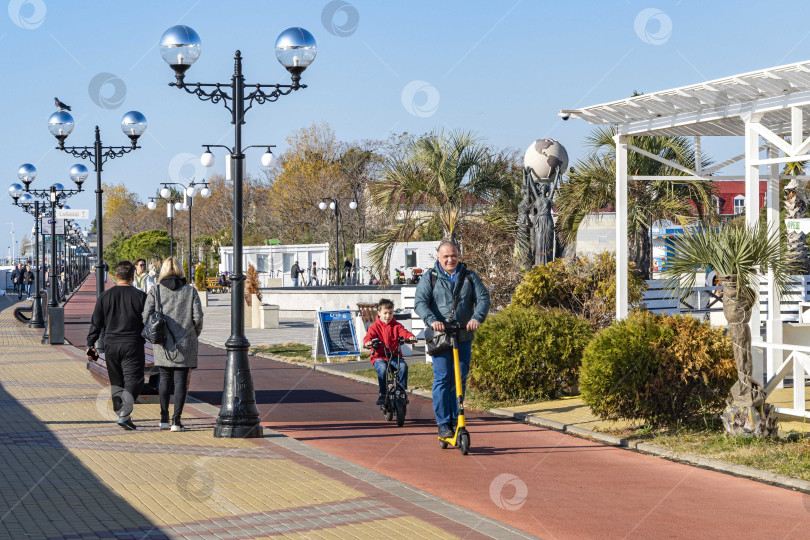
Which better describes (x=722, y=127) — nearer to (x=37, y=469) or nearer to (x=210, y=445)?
(x=210, y=445)

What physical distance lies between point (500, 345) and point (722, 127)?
14.4 feet

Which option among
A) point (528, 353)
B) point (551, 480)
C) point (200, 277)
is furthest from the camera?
point (200, 277)

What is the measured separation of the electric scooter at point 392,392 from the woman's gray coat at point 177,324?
74.1 inches

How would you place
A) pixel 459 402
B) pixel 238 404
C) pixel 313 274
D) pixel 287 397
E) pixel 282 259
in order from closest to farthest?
1. pixel 459 402
2. pixel 238 404
3. pixel 287 397
4. pixel 313 274
5. pixel 282 259

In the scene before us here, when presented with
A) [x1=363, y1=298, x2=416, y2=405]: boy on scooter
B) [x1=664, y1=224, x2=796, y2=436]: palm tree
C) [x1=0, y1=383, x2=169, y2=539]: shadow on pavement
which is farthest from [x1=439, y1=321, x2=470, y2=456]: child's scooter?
[x1=0, y1=383, x2=169, y2=539]: shadow on pavement

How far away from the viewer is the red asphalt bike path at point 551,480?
5.98 metres

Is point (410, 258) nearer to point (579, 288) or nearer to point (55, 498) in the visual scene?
point (579, 288)

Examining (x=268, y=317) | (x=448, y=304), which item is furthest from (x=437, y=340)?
(x=268, y=317)

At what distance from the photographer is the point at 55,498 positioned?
6.58m

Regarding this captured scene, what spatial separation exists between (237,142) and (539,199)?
6.88 m

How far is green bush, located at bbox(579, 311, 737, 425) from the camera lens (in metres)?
8.79

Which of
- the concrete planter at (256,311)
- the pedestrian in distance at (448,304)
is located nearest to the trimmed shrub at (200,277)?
the concrete planter at (256,311)

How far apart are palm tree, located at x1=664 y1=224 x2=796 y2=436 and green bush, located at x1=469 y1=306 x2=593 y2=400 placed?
2.64m

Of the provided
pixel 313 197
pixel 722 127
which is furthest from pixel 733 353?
pixel 313 197
